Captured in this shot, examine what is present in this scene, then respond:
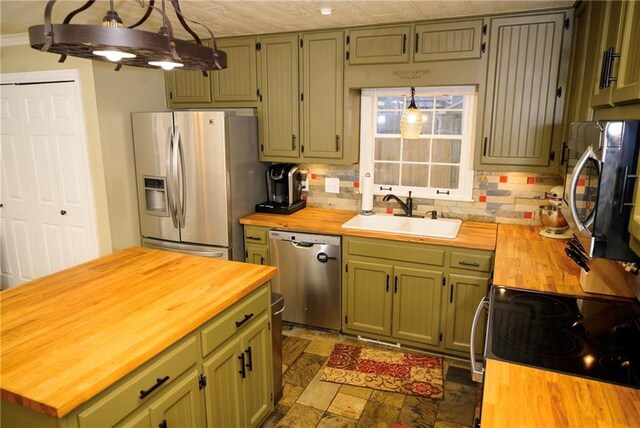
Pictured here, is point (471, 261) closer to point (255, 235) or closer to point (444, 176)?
point (444, 176)

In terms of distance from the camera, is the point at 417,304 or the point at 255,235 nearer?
the point at 417,304

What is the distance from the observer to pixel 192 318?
1646 mm

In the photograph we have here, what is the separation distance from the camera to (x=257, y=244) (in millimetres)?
3432

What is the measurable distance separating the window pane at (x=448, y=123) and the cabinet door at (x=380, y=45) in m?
0.57

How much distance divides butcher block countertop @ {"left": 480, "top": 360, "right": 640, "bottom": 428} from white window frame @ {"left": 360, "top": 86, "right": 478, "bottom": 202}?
7.11ft

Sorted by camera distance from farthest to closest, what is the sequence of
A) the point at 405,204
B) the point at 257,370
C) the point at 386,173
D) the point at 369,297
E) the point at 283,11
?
the point at 386,173 → the point at 405,204 → the point at 369,297 → the point at 283,11 → the point at 257,370

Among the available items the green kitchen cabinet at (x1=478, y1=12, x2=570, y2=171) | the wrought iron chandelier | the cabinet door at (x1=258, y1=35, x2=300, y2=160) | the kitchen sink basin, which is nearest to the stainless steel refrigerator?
the cabinet door at (x1=258, y1=35, x2=300, y2=160)

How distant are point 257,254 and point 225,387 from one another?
161 cm

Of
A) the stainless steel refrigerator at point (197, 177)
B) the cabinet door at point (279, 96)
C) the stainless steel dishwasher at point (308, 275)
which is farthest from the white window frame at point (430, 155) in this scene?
the stainless steel refrigerator at point (197, 177)

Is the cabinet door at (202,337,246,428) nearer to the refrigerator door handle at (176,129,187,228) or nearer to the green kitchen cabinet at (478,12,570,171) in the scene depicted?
the refrigerator door handle at (176,129,187,228)

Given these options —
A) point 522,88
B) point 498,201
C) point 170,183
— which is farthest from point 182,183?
point 522,88

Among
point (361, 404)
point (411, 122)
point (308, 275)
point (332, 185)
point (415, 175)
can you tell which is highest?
point (411, 122)

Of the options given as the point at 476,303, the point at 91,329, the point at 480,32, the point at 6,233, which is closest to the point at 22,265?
the point at 6,233

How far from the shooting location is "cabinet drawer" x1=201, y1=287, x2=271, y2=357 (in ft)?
5.80
